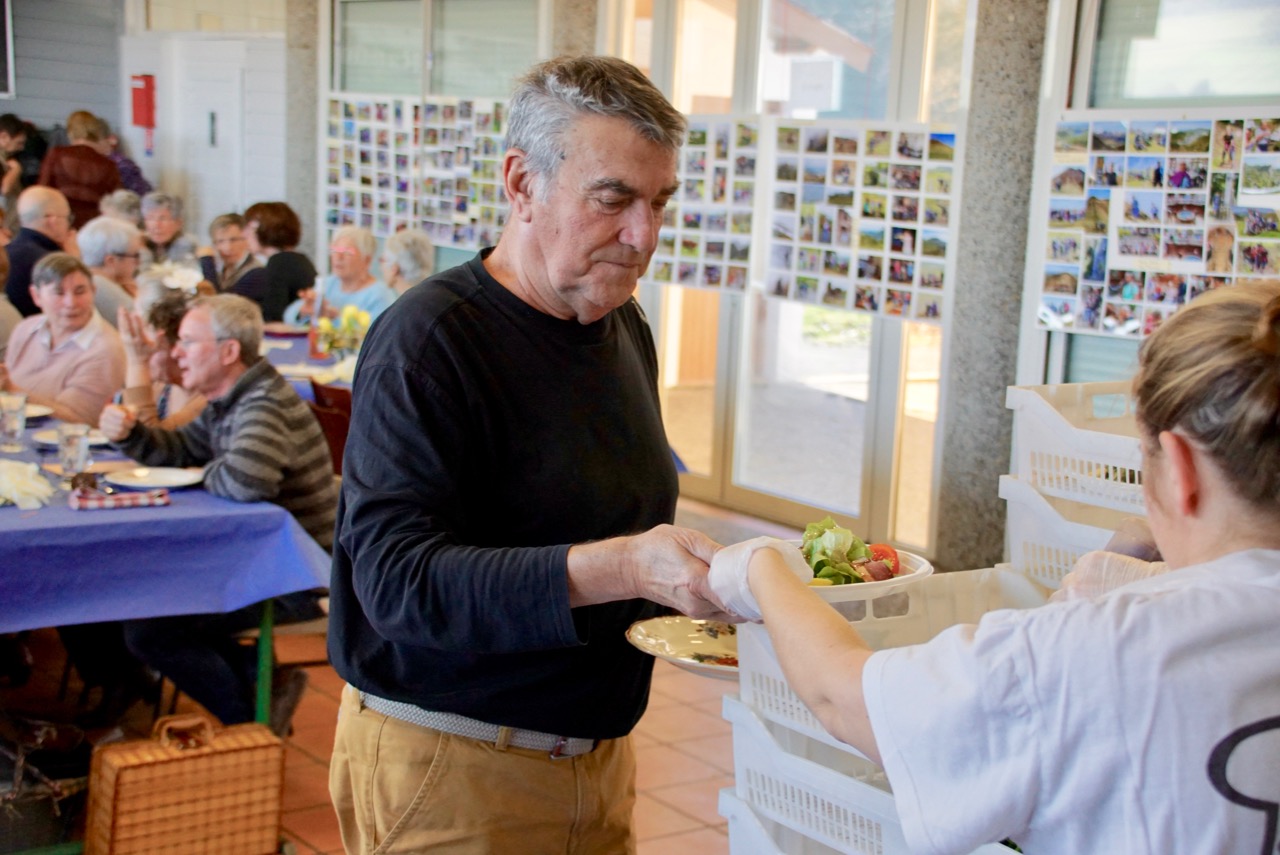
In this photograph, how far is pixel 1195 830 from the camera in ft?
3.40

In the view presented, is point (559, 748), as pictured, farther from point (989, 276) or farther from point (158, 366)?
point (989, 276)

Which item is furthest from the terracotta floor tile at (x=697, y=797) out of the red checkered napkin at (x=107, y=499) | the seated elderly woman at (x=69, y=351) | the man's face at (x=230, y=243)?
the man's face at (x=230, y=243)

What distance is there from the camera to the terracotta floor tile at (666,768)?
388 cm

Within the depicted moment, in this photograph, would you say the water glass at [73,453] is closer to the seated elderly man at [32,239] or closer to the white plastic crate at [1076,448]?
the white plastic crate at [1076,448]

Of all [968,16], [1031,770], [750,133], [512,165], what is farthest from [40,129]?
[1031,770]

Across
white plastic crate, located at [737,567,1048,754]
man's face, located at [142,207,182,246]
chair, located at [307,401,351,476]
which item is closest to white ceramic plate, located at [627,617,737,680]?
white plastic crate, located at [737,567,1048,754]

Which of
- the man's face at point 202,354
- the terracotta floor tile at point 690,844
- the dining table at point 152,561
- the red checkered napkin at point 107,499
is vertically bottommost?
the terracotta floor tile at point 690,844

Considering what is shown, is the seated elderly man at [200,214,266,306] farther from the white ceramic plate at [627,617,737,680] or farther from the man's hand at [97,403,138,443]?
Result: the white ceramic plate at [627,617,737,680]

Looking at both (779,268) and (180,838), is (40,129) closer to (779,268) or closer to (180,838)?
(779,268)

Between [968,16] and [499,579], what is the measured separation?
3850mm

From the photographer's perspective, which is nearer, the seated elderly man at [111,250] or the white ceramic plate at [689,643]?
the white ceramic plate at [689,643]

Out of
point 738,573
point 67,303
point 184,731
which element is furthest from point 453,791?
point 67,303

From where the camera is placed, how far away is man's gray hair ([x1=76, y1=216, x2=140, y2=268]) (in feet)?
20.7

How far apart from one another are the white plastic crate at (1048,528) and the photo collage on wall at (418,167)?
16.4ft
